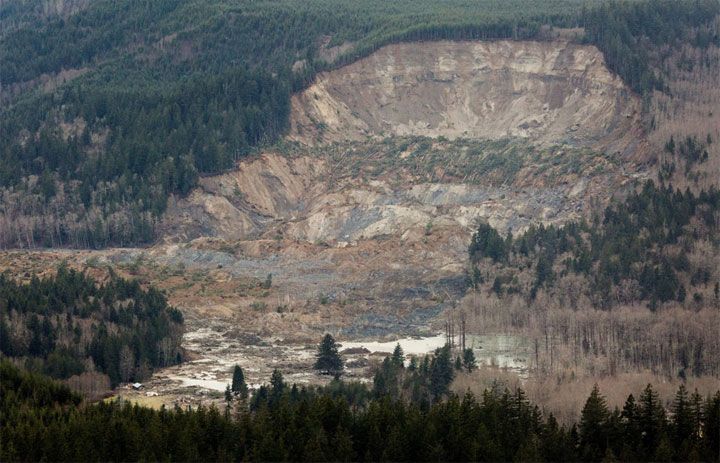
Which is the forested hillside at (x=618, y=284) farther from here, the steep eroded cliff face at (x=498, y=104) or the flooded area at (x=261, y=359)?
the steep eroded cliff face at (x=498, y=104)

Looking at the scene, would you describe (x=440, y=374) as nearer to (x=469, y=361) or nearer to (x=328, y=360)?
(x=469, y=361)

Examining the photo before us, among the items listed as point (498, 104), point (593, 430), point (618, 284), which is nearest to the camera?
point (593, 430)

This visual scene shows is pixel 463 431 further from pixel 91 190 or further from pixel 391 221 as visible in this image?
pixel 91 190

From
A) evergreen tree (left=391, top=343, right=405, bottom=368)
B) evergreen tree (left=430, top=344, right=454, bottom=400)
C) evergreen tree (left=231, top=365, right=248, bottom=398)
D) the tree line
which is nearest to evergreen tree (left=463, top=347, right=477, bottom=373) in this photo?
evergreen tree (left=430, top=344, right=454, bottom=400)

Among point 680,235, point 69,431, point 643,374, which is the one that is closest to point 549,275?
point 680,235

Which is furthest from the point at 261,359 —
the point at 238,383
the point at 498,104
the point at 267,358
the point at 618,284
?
the point at 498,104
